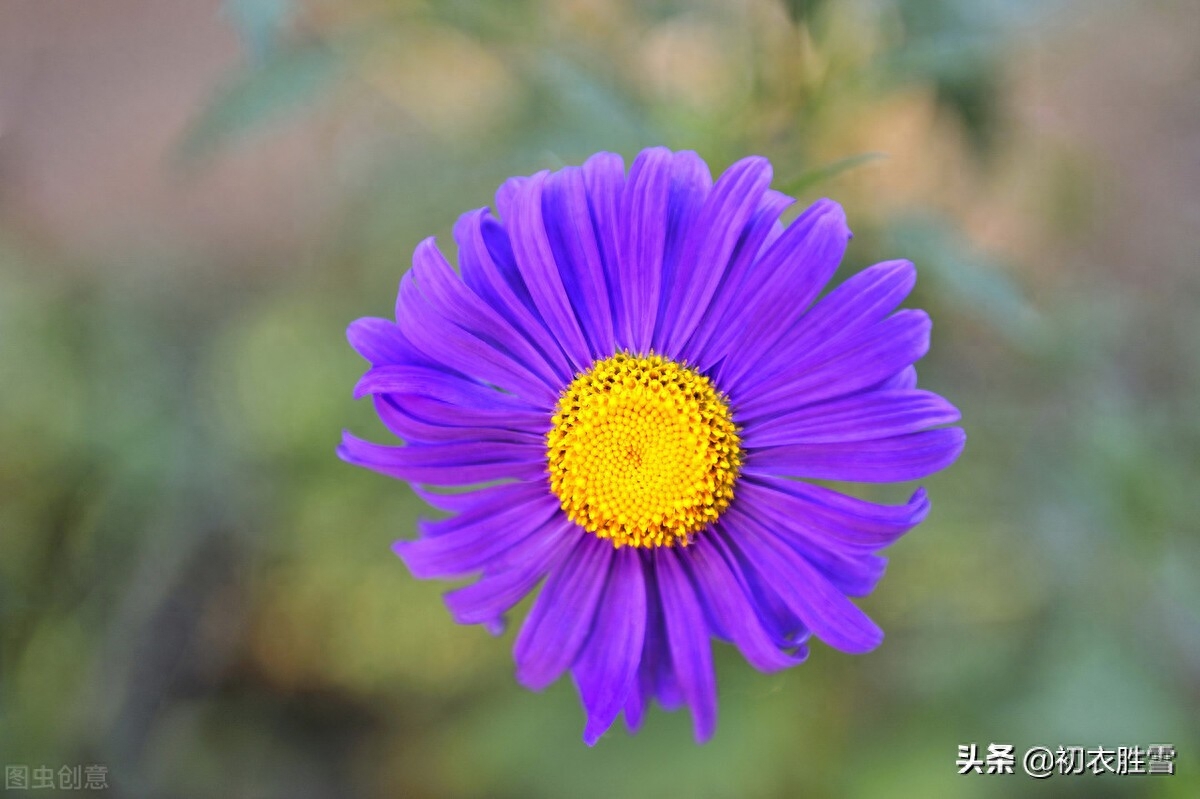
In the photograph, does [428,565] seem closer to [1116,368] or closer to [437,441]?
[437,441]

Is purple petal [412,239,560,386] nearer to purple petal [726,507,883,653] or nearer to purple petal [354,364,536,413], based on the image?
purple petal [354,364,536,413]

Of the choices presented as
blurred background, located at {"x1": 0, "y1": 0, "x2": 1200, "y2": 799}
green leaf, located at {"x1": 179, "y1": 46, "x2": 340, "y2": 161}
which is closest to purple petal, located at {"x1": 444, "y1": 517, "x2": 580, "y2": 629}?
blurred background, located at {"x1": 0, "y1": 0, "x2": 1200, "y2": 799}

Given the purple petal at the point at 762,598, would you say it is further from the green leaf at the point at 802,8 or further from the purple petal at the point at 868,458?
the green leaf at the point at 802,8

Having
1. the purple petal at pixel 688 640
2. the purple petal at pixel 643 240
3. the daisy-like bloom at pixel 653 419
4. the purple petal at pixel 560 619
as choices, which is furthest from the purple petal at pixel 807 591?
the purple petal at pixel 643 240

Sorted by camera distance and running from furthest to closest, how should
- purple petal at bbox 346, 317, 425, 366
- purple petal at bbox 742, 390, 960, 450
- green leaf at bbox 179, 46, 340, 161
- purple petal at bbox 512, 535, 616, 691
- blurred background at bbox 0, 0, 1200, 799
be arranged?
blurred background at bbox 0, 0, 1200, 799 → green leaf at bbox 179, 46, 340, 161 → purple petal at bbox 512, 535, 616, 691 → purple petal at bbox 346, 317, 425, 366 → purple petal at bbox 742, 390, 960, 450

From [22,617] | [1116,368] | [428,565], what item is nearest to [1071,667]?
[1116,368]
